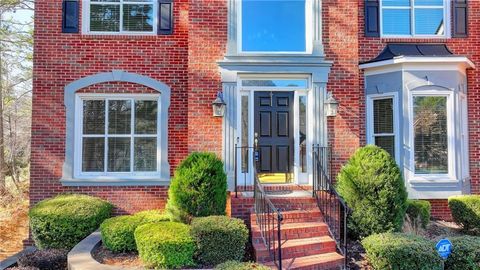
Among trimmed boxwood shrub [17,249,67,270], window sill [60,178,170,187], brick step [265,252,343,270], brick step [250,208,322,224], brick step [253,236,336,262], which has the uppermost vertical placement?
window sill [60,178,170,187]

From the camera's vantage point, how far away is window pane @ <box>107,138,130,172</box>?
26.9ft

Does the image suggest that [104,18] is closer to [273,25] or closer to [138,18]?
[138,18]

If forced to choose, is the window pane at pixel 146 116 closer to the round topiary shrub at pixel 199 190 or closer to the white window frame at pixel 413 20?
the round topiary shrub at pixel 199 190

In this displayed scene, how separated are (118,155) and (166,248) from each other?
3.75 meters

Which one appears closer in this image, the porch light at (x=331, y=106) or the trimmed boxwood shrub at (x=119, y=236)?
the trimmed boxwood shrub at (x=119, y=236)

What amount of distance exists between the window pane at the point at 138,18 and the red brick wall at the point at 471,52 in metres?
4.71

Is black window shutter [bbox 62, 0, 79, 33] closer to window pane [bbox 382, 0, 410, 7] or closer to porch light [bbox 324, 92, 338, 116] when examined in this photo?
porch light [bbox 324, 92, 338, 116]

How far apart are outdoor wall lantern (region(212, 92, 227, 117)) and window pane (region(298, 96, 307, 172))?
1632mm

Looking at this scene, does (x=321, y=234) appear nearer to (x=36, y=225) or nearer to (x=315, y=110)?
(x=315, y=110)

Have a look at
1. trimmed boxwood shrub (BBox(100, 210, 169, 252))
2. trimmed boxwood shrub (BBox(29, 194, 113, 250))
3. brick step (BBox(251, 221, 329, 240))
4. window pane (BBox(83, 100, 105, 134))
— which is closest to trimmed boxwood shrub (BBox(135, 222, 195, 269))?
trimmed boxwood shrub (BBox(100, 210, 169, 252))

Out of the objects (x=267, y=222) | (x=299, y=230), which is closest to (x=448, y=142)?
(x=299, y=230)

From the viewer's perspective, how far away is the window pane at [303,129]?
25.5 feet

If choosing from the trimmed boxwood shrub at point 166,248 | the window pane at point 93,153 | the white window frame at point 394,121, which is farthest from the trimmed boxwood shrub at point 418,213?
the window pane at point 93,153

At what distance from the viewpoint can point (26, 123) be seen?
18672mm
